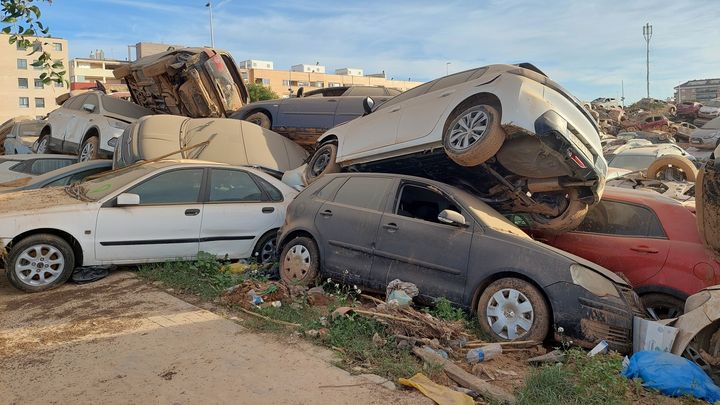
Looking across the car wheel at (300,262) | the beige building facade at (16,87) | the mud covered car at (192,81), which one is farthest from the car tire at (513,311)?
the beige building facade at (16,87)

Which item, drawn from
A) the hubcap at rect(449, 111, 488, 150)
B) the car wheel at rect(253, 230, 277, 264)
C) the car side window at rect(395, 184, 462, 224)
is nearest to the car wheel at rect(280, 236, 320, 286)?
the car wheel at rect(253, 230, 277, 264)

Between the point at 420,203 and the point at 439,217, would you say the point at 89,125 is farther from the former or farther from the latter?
the point at 439,217

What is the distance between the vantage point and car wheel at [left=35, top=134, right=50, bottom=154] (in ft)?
39.9

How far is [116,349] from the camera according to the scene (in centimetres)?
422

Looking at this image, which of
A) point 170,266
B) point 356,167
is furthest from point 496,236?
point 170,266

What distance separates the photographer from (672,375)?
150 inches

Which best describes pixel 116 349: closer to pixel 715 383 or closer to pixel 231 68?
pixel 715 383

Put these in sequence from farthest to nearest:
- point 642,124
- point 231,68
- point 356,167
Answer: point 642,124 < point 231,68 < point 356,167

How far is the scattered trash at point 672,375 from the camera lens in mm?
3719

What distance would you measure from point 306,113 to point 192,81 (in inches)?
94.0

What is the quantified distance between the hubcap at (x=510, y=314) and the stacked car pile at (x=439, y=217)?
0.04 feet

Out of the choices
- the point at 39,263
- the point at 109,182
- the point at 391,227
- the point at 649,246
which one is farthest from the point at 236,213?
the point at 649,246

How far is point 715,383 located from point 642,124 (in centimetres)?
2826

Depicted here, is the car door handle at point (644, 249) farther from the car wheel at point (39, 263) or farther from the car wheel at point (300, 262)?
the car wheel at point (39, 263)
